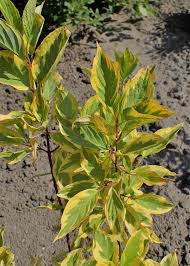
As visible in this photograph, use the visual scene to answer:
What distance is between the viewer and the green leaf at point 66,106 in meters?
1.32

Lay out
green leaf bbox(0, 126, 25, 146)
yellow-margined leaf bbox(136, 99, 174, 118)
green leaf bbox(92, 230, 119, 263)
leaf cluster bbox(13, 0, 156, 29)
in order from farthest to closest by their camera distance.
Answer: leaf cluster bbox(13, 0, 156, 29) < green leaf bbox(0, 126, 25, 146) < green leaf bbox(92, 230, 119, 263) < yellow-margined leaf bbox(136, 99, 174, 118)

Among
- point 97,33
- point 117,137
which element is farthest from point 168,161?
point 117,137

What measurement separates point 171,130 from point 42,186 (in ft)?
5.47

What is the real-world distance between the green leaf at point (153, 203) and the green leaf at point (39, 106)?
0.40 meters

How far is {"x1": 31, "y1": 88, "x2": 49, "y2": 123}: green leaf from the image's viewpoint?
1270 millimetres

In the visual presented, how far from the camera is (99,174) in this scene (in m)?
1.32

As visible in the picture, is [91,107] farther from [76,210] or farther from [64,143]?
[76,210]

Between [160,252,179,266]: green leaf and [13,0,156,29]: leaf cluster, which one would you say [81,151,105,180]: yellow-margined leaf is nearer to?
[160,252,179,266]: green leaf

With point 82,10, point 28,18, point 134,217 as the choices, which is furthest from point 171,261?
point 82,10

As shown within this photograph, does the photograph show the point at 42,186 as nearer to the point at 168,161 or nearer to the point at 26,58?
the point at 168,161

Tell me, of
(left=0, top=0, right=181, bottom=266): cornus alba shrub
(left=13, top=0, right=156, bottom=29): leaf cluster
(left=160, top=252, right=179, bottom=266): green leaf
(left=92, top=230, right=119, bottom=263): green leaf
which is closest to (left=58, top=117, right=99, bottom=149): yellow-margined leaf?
(left=0, top=0, right=181, bottom=266): cornus alba shrub

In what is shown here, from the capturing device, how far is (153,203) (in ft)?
4.91

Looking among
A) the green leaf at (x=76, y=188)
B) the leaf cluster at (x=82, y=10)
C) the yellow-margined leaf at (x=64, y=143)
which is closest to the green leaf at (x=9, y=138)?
the yellow-margined leaf at (x=64, y=143)

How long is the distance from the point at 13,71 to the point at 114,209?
45 cm
